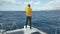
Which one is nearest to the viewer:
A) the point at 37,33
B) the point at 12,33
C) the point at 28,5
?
the point at 37,33

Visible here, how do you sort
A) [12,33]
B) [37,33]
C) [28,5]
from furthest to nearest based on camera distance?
1. [28,5]
2. [12,33]
3. [37,33]

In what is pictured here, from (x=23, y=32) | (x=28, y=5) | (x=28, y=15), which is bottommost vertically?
(x=23, y=32)

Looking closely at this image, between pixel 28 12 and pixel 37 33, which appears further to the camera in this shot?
pixel 28 12

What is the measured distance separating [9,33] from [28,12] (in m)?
1.62

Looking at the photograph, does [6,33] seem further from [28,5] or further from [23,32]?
[28,5]

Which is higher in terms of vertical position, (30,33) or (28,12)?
(28,12)

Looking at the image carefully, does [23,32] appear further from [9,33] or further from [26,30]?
[9,33]

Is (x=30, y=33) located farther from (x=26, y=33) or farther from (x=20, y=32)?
(x=20, y=32)

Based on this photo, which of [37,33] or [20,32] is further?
[20,32]

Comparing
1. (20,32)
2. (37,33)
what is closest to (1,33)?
(20,32)

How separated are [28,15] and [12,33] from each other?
4.82 feet

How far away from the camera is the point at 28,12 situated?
24.3 ft

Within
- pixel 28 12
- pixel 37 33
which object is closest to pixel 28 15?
pixel 28 12

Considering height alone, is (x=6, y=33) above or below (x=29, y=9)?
below
